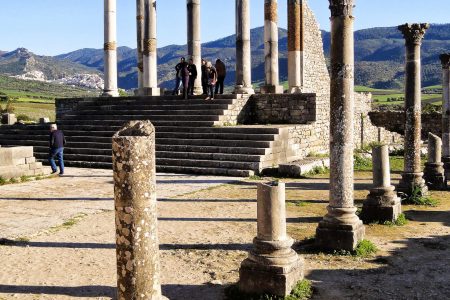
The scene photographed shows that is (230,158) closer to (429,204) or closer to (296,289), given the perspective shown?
(429,204)

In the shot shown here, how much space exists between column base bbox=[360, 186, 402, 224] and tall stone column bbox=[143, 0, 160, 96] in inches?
618

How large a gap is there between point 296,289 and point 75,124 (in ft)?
57.0

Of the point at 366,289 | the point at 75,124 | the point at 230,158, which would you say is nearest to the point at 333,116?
the point at 366,289

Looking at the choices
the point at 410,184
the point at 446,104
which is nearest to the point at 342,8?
the point at 410,184

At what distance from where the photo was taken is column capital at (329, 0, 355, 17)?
7918mm

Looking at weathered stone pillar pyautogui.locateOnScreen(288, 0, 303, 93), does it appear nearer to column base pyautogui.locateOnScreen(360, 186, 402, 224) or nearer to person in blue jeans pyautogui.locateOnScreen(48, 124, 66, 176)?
person in blue jeans pyautogui.locateOnScreen(48, 124, 66, 176)

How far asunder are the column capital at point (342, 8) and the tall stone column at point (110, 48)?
1744 centimetres

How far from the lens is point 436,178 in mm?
13617

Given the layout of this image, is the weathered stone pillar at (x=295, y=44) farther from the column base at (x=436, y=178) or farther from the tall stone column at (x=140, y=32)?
the column base at (x=436, y=178)

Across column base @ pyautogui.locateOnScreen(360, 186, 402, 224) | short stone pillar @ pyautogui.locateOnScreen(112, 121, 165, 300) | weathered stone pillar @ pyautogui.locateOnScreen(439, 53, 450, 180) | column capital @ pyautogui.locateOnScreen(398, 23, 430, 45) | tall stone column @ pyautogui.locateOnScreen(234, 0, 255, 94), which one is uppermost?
tall stone column @ pyautogui.locateOnScreen(234, 0, 255, 94)

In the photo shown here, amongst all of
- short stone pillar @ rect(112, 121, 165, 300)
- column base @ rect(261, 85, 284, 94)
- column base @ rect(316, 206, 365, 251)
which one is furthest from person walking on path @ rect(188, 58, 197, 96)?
short stone pillar @ rect(112, 121, 165, 300)

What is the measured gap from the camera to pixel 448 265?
7000mm

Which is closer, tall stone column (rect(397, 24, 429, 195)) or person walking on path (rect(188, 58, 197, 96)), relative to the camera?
tall stone column (rect(397, 24, 429, 195))

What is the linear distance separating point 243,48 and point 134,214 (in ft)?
59.4
